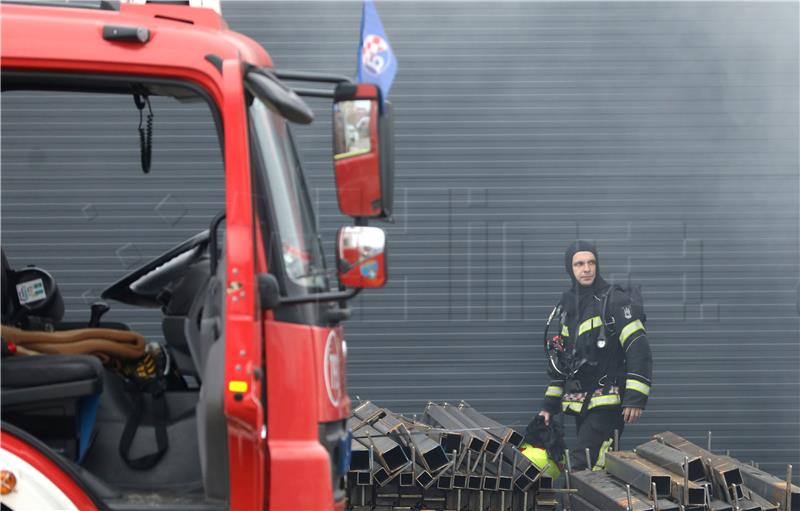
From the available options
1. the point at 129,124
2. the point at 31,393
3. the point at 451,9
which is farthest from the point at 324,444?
Answer: the point at 451,9

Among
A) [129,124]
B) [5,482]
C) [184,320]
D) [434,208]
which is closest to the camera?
[5,482]

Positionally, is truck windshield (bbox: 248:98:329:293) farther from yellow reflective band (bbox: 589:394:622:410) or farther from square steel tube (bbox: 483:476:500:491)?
yellow reflective band (bbox: 589:394:622:410)

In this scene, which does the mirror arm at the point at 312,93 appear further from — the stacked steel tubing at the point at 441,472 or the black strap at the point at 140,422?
the stacked steel tubing at the point at 441,472

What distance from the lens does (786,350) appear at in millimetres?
8594

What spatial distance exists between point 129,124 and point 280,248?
151 inches

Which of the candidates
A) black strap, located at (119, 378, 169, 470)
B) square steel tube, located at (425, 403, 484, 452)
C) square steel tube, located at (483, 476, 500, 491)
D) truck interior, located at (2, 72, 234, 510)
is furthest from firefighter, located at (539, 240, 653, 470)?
black strap, located at (119, 378, 169, 470)

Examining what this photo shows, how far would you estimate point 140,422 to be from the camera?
3629mm

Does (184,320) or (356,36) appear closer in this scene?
(184,320)

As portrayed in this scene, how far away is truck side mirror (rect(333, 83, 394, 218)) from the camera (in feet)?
10.3

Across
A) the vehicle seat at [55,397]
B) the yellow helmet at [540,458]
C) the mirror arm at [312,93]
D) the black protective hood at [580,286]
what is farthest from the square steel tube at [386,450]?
the mirror arm at [312,93]

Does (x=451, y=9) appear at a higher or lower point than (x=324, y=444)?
higher

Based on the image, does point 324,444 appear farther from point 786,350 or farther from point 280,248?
point 786,350

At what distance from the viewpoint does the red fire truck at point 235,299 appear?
3.15 m

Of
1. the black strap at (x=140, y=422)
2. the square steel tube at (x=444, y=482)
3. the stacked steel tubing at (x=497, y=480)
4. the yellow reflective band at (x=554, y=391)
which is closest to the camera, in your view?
the black strap at (x=140, y=422)
